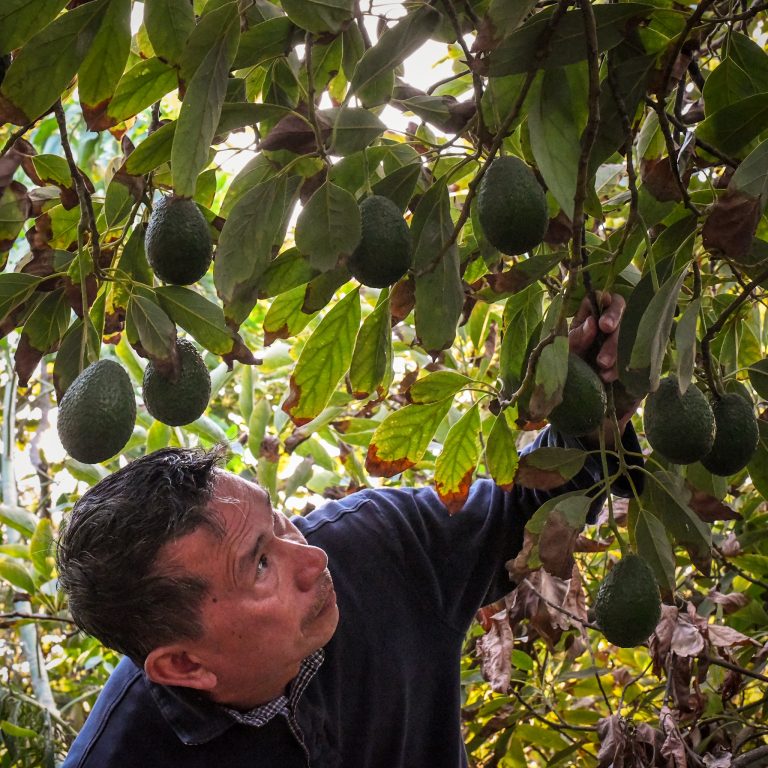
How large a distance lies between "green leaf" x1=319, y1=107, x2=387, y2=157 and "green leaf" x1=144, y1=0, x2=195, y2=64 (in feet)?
0.53

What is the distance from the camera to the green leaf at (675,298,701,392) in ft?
2.72

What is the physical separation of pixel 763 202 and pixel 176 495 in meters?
1.00

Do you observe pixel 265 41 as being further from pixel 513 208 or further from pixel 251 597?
pixel 251 597

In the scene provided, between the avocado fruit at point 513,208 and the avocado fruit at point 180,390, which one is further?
the avocado fruit at point 180,390

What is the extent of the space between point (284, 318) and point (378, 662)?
795 millimetres

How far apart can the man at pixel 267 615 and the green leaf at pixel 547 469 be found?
0.94 ft

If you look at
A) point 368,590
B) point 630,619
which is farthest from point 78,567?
point 630,619

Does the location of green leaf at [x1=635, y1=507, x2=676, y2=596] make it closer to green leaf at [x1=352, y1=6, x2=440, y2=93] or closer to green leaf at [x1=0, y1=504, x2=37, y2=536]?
green leaf at [x1=352, y1=6, x2=440, y2=93]

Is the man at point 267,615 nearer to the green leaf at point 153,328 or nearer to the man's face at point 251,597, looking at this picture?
the man's face at point 251,597

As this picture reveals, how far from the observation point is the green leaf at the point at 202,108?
80 centimetres

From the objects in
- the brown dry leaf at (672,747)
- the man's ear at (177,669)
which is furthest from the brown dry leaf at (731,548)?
the man's ear at (177,669)

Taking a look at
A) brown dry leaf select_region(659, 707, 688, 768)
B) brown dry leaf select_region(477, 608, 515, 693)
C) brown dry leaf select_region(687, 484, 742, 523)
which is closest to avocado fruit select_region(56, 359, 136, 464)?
brown dry leaf select_region(687, 484, 742, 523)

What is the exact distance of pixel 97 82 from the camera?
89 cm

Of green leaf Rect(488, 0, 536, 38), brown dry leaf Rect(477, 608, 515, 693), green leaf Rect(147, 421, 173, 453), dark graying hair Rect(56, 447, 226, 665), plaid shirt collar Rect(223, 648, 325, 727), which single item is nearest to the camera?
green leaf Rect(488, 0, 536, 38)
